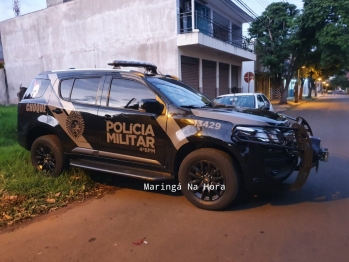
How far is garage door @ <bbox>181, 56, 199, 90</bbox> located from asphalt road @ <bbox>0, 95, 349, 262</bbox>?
12687mm

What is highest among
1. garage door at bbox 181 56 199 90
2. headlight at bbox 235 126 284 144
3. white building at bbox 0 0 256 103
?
white building at bbox 0 0 256 103

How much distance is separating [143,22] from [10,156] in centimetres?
1170

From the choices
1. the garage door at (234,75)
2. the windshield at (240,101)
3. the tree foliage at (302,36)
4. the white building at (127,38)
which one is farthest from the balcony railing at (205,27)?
the windshield at (240,101)

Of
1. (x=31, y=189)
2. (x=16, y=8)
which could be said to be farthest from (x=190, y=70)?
(x=16, y=8)

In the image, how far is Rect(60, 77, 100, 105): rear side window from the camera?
4750mm

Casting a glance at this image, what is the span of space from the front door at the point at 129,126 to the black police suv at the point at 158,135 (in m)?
0.01

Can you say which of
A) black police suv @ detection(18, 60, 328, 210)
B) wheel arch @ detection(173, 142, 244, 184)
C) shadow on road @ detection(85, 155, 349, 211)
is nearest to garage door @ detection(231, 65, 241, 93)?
shadow on road @ detection(85, 155, 349, 211)

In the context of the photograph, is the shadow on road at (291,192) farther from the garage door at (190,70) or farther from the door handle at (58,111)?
the garage door at (190,70)

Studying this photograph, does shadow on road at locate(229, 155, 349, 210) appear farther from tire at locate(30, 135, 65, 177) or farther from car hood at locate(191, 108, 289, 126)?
tire at locate(30, 135, 65, 177)

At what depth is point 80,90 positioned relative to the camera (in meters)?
4.88

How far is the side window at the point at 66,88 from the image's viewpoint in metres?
4.96

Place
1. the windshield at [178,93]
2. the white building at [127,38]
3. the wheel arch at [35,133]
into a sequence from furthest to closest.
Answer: the white building at [127,38] → the wheel arch at [35,133] → the windshield at [178,93]

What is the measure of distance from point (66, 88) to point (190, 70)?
42.4ft

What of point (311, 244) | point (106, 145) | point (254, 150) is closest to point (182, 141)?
point (254, 150)
